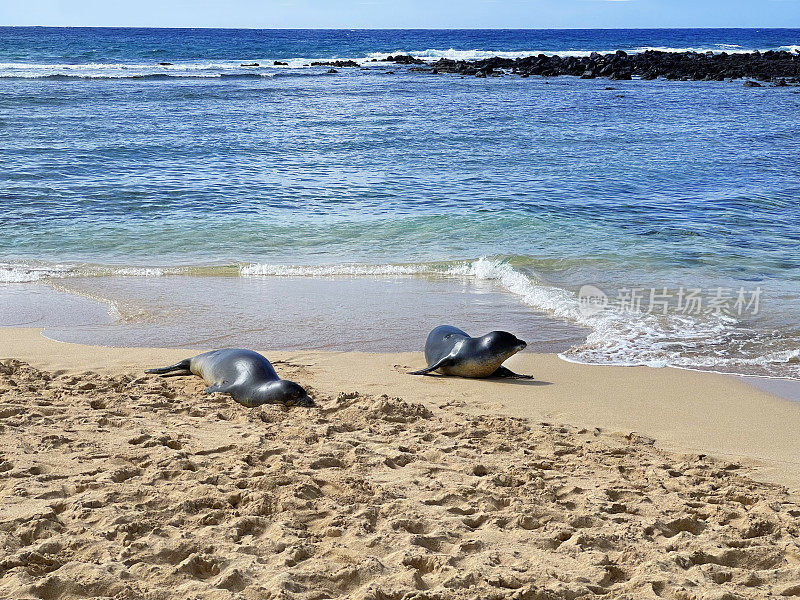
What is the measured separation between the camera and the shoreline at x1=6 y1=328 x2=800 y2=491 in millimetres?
4906

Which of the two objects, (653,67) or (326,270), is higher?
(653,67)

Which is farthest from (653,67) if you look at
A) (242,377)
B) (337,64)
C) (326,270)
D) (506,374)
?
(242,377)

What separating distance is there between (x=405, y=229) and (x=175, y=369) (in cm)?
616

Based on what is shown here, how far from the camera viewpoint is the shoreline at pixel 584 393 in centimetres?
491

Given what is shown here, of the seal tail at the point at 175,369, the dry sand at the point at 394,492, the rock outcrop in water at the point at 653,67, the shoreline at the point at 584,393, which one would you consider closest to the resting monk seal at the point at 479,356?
the shoreline at the point at 584,393

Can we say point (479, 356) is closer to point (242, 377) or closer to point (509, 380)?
point (509, 380)

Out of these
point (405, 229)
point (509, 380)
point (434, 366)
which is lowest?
point (509, 380)

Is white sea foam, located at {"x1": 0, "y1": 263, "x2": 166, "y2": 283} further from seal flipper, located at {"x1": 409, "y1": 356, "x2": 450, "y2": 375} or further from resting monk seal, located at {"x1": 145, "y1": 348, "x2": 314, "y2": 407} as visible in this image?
seal flipper, located at {"x1": 409, "y1": 356, "x2": 450, "y2": 375}

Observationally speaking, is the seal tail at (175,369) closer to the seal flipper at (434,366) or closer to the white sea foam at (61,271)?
the seal flipper at (434,366)

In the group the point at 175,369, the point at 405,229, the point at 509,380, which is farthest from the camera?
the point at 405,229

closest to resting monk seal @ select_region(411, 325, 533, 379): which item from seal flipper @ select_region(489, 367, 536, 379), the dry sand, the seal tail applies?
seal flipper @ select_region(489, 367, 536, 379)

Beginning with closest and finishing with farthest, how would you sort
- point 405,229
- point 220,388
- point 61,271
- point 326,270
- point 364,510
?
point 364,510, point 220,388, point 61,271, point 326,270, point 405,229

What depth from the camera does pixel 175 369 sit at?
614 cm

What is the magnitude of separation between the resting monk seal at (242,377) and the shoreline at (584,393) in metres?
0.35
